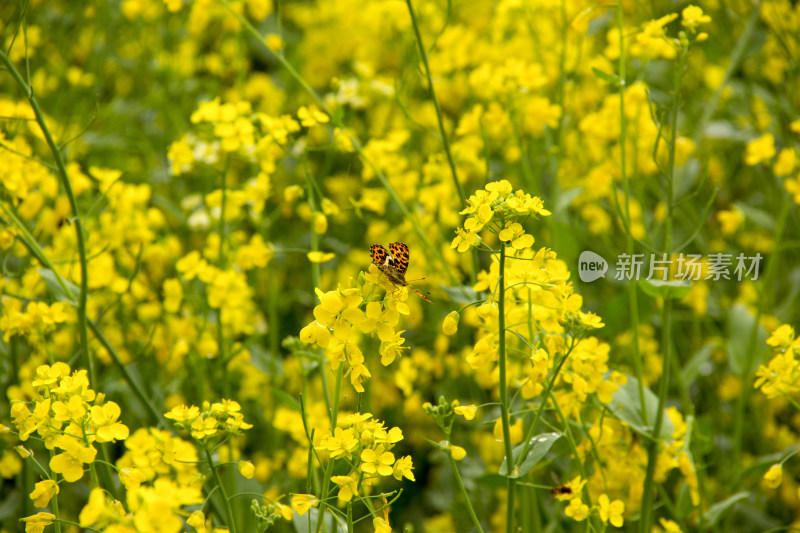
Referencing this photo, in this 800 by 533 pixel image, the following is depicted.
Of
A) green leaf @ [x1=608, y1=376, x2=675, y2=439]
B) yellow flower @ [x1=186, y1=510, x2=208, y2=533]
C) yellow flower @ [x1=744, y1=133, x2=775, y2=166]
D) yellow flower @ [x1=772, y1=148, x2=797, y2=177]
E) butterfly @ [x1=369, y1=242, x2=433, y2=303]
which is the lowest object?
green leaf @ [x1=608, y1=376, x2=675, y2=439]

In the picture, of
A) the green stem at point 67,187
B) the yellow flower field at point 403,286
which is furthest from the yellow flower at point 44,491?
the green stem at point 67,187

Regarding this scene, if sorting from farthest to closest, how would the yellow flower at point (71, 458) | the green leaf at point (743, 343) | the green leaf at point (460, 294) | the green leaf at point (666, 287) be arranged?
the green leaf at point (743, 343) < the green leaf at point (460, 294) < the green leaf at point (666, 287) < the yellow flower at point (71, 458)

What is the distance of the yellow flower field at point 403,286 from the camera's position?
1.33 meters

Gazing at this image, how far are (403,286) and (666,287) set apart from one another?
2.12 ft

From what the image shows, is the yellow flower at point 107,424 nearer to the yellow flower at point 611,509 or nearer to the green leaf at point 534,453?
the green leaf at point 534,453

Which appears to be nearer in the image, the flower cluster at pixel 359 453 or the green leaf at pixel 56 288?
the flower cluster at pixel 359 453

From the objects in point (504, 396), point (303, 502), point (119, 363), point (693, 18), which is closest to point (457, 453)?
point (504, 396)

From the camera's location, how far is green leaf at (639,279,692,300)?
157 centimetres

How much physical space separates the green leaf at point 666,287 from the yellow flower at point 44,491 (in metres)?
1.14

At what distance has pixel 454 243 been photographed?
1.24 m

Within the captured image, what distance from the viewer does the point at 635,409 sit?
5.81 feet

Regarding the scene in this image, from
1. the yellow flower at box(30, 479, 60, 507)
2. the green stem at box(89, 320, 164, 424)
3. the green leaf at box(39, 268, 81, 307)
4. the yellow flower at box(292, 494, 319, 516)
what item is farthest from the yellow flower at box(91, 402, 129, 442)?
the green leaf at box(39, 268, 81, 307)

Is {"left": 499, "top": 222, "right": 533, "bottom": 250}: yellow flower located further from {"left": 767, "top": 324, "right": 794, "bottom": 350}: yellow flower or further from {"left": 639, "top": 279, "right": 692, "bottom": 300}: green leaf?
{"left": 767, "top": 324, "right": 794, "bottom": 350}: yellow flower

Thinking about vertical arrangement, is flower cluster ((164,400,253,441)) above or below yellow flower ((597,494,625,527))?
above
